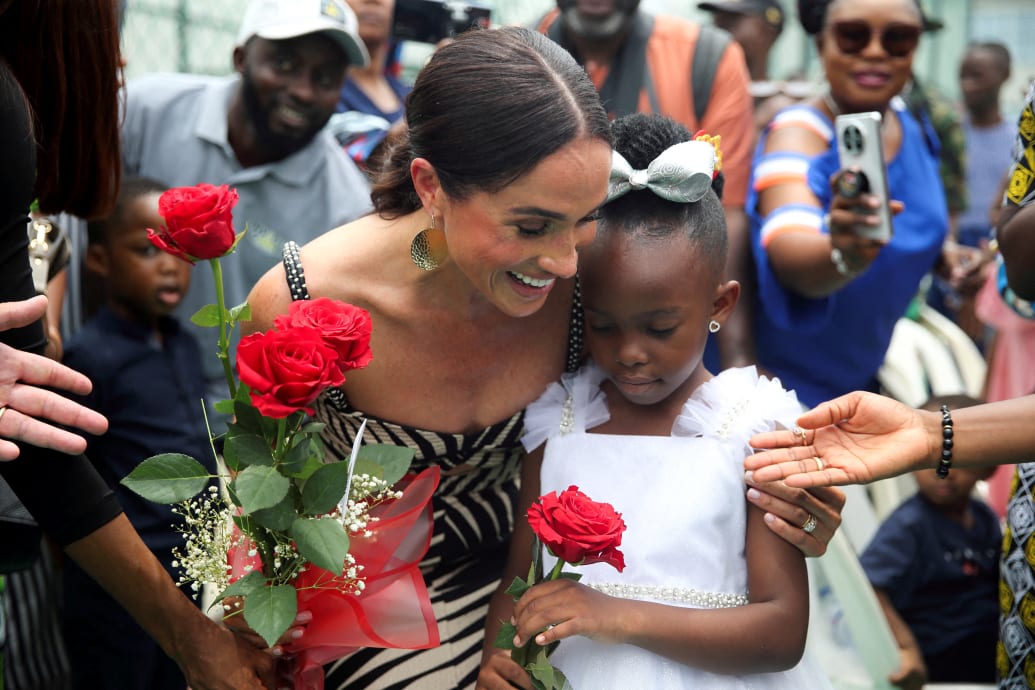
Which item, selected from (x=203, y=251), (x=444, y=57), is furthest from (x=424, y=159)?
(x=203, y=251)

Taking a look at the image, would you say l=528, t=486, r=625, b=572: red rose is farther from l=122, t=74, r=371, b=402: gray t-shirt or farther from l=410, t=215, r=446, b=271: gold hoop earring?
l=122, t=74, r=371, b=402: gray t-shirt

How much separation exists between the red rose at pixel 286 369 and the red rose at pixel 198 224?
208 mm

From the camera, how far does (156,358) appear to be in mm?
3613

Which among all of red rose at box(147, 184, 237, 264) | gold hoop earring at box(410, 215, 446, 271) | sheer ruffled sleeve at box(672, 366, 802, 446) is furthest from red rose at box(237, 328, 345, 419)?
sheer ruffled sleeve at box(672, 366, 802, 446)

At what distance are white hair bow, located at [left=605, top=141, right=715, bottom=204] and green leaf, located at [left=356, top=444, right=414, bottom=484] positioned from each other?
677 millimetres

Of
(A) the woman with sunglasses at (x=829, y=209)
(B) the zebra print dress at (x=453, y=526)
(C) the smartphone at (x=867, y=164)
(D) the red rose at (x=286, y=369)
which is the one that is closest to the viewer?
(D) the red rose at (x=286, y=369)

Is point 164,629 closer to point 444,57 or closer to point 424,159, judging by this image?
point 424,159

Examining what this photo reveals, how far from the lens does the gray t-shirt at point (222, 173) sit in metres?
3.92

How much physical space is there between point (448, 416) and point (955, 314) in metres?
5.13

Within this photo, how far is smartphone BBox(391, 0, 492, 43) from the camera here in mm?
4254

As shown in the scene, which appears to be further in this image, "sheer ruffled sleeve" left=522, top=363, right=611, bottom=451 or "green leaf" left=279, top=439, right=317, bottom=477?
"sheer ruffled sleeve" left=522, top=363, right=611, bottom=451

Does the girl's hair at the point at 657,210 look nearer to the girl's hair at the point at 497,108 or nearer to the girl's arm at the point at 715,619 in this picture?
the girl's hair at the point at 497,108

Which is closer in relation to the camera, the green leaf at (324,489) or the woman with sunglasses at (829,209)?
the green leaf at (324,489)

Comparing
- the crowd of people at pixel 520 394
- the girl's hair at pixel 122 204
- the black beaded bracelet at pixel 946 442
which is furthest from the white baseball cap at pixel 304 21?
the black beaded bracelet at pixel 946 442
